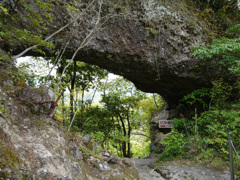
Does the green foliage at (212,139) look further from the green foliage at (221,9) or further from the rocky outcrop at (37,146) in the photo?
the green foliage at (221,9)

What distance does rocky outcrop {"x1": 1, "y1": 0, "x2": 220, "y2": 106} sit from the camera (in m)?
5.77

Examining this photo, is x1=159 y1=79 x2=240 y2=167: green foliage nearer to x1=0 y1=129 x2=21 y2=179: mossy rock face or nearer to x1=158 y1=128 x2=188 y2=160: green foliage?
x1=158 y1=128 x2=188 y2=160: green foliage

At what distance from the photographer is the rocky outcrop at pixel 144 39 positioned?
18.9 feet

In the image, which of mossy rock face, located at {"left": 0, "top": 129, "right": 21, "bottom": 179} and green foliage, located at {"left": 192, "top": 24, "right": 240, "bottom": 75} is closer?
mossy rock face, located at {"left": 0, "top": 129, "right": 21, "bottom": 179}

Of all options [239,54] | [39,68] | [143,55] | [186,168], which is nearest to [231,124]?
[186,168]

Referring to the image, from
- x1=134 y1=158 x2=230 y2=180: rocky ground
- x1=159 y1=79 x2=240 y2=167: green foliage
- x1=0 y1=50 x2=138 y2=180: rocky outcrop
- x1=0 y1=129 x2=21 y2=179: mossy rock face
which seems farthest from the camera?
x1=159 y1=79 x2=240 y2=167: green foliage

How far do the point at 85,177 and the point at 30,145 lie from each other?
3.16ft

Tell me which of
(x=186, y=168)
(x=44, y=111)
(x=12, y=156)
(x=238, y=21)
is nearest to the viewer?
(x=12, y=156)

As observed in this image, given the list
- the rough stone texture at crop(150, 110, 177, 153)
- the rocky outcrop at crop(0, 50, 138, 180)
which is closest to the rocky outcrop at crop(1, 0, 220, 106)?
the rough stone texture at crop(150, 110, 177, 153)

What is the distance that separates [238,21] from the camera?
8.04 metres

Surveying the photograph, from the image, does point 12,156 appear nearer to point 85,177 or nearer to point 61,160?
point 61,160

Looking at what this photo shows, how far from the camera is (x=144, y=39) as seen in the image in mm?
6484

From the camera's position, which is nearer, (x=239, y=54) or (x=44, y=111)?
(x=44, y=111)

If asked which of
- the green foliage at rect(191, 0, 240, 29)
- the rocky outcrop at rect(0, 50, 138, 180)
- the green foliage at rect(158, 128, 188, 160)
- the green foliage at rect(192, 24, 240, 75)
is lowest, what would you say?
the green foliage at rect(158, 128, 188, 160)
